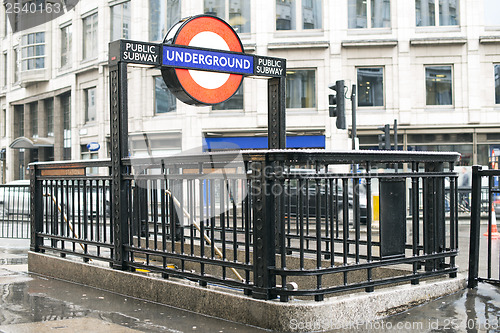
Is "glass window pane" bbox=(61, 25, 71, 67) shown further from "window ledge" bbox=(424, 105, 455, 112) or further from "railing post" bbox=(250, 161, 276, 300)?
"railing post" bbox=(250, 161, 276, 300)

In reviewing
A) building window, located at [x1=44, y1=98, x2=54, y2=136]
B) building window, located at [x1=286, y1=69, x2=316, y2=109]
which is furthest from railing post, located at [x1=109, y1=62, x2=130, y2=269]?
building window, located at [x1=44, y1=98, x2=54, y2=136]

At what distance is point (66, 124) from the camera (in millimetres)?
40719

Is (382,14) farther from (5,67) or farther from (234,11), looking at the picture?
(5,67)

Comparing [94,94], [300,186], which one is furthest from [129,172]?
[94,94]

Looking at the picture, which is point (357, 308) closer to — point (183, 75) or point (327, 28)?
point (183, 75)

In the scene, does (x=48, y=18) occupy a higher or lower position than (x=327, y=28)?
higher

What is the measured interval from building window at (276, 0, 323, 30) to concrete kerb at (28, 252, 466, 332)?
25.5 meters

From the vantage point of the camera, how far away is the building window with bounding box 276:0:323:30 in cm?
3103

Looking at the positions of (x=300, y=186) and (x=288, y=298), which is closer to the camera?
(x=288, y=298)

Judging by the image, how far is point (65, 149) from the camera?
40.6 meters

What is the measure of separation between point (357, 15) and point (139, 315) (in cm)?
2731

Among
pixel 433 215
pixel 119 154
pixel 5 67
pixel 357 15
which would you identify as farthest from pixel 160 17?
pixel 433 215

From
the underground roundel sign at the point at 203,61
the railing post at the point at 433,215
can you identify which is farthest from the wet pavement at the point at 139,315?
the underground roundel sign at the point at 203,61

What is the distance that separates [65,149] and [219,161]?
36978 mm
